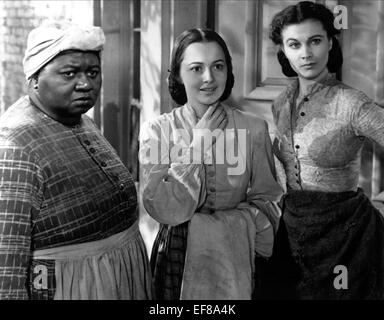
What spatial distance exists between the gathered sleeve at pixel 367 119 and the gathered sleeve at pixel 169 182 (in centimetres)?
47

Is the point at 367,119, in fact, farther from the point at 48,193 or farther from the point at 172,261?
the point at 48,193

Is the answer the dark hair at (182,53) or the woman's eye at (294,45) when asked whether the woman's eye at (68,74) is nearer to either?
the dark hair at (182,53)

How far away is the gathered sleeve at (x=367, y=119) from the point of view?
1.73 meters

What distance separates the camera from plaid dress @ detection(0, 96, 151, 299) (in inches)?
55.9

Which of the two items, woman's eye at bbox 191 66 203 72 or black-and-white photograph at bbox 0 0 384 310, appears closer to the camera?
black-and-white photograph at bbox 0 0 384 310

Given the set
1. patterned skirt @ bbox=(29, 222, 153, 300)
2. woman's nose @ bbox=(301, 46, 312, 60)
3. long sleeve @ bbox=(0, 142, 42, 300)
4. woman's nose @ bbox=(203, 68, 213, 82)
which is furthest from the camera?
woman's nose @ bbox=(301, 46, 312, 60)

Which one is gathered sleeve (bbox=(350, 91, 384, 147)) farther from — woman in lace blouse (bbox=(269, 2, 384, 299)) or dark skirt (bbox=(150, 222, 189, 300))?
dark skirt (bbox=(150, 222, 189, 300))

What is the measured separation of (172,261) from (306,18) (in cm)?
80

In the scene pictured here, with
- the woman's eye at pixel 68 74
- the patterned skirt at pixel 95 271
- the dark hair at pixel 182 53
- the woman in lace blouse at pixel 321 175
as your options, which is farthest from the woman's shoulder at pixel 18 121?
the woman in lace blouse at pixel 321 175

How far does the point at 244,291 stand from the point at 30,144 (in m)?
0.73

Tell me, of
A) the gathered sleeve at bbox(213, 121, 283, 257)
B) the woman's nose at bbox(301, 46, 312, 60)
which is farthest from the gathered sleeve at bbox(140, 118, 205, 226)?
the woman's nose at bbox(301, 46, 312, 60)

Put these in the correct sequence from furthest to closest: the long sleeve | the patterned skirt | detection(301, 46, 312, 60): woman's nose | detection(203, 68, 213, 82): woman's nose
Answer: detection(301, 46, 312, 60): woman's nose < detection(203, 68, 213, 82): woman's nose < the patterned skirt < the long sleeve

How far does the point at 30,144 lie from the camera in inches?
57.4
